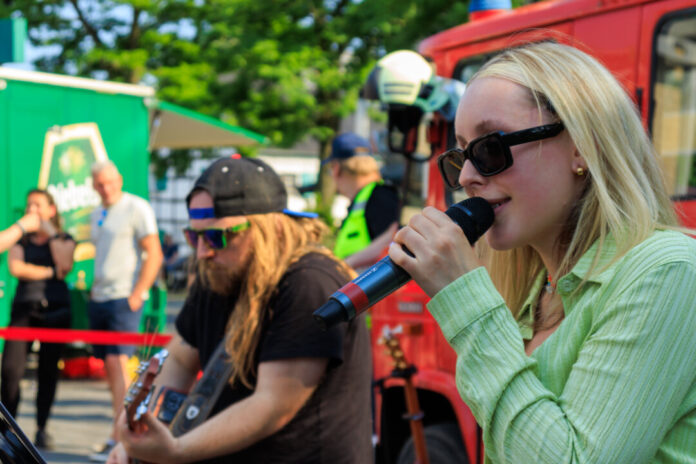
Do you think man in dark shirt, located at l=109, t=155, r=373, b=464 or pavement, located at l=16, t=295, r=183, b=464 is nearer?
man in dark shirt, located at l=109, t=155, r=373, b=464

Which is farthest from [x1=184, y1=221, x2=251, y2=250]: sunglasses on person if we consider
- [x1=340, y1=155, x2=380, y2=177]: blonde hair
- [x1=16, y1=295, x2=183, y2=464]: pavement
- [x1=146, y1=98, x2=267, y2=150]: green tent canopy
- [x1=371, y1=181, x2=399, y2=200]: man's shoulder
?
[x1=146, y1=98, x2=267, y2=150]: green tent canopy

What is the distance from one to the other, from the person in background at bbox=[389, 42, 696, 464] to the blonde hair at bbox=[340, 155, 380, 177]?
4.13m

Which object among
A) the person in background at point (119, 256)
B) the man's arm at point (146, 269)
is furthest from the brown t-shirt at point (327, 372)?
the person in background at point (119, 256)

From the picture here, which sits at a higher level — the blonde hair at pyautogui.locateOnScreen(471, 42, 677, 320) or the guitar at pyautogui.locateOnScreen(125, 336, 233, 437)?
the blonde hair at pyautogui.locateOnScreen(471, 42, 677, 320)

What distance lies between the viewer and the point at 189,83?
61.9 feet

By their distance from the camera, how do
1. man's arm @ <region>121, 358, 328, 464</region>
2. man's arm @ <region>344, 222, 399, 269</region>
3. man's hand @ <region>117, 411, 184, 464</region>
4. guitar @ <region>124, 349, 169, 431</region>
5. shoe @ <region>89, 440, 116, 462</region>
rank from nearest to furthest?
guitar @ <region>124, 349, 169, 431</region> → man's hand @ <region>117, 411, 184, 464</region> → man's arm @ <region>121, 358, 328, 464</region> → man's arm @ <region>344, 222, 399, 269</region> → shoe @ <region>89, 440, 116, 462</region>

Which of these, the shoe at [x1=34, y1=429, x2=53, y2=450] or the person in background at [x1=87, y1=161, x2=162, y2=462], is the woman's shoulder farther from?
the shoe at [x1=34, y1=429, x2=53, y2=450]

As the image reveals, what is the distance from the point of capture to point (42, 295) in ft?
22.5

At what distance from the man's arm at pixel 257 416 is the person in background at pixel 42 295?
4710mm

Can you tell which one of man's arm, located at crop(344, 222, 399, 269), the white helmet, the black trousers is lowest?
the black trousers

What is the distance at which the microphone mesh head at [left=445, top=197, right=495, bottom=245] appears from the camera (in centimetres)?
134

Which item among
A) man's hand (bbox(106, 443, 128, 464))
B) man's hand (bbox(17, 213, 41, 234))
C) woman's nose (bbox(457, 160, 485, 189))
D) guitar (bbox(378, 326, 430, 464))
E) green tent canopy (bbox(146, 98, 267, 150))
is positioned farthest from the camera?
green tent canopy (bbox(146, 98, 267, 150))

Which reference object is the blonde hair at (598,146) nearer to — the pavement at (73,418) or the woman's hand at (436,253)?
the woman's hand at (436,253)

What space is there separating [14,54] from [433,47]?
3493 millimetres
